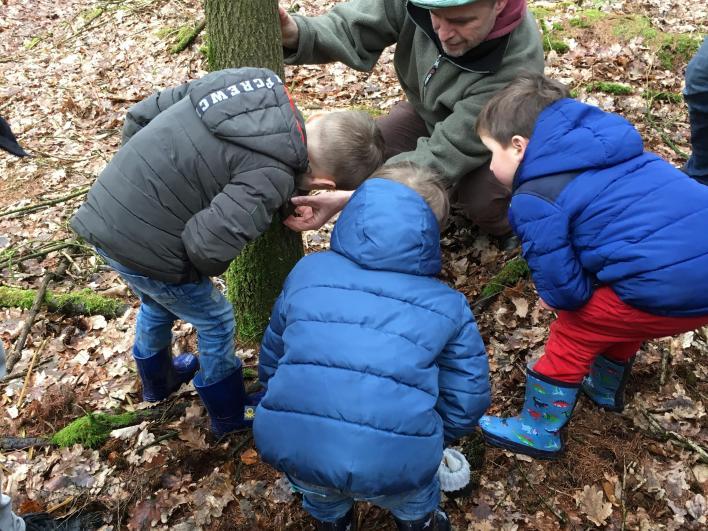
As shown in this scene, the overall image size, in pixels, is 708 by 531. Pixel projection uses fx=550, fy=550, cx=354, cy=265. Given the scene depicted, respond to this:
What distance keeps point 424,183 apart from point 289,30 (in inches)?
66.9

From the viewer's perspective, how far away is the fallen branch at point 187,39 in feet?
25.4

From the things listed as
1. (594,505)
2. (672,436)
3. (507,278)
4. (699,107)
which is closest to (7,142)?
(507,278)

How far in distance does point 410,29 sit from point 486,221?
Result: 4.95ft

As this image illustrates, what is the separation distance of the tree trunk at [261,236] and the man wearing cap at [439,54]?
1.01 ft

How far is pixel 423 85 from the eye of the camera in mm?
3723

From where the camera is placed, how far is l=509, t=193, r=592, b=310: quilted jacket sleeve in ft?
8.30

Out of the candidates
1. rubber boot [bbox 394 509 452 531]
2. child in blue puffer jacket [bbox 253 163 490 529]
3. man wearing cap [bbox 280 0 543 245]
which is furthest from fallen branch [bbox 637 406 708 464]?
man wearing cap [bbox 280 0 543 245]

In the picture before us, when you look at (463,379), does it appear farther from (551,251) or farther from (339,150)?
(339,150)

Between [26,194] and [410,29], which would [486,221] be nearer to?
[410,29]

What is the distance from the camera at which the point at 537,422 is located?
308 centimetres

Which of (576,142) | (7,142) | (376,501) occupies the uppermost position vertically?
(7,142)

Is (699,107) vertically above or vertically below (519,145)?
below

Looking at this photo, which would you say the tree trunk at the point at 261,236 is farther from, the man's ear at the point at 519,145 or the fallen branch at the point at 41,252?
the fallen branch at the point at 41,252

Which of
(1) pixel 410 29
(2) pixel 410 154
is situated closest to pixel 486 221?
(2) pixel 410 154
